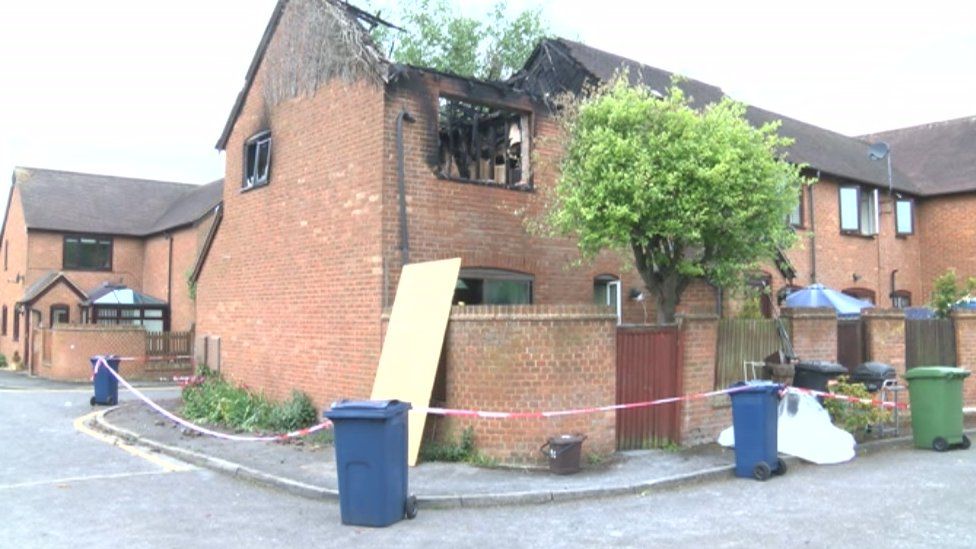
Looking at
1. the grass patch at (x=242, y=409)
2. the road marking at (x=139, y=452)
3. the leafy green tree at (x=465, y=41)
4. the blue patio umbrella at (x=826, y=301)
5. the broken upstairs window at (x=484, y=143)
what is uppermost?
the leafy green tree at (x=465, y=41)

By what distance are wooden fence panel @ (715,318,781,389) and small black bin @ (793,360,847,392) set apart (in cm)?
57

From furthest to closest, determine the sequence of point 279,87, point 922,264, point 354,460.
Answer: point 922,264, point 279,87, point 354,460

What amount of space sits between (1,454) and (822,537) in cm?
1062

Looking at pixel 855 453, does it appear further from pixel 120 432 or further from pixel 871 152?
pixel 871 152

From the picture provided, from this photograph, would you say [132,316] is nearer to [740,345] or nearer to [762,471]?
[740,345]

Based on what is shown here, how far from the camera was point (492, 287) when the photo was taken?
12750 millimetres

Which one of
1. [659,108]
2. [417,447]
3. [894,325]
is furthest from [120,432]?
[894,325]

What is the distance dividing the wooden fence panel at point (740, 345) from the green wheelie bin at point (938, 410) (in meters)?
2.12

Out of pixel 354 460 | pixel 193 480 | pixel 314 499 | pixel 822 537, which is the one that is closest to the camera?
pixel 822 537

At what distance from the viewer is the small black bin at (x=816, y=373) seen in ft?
39.1

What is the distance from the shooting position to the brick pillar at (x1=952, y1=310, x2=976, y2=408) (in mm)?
15719

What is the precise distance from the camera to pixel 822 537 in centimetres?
673

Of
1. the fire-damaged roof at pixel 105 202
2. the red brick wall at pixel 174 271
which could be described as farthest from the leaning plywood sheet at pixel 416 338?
the fire-damaged roof at pixel 105 202

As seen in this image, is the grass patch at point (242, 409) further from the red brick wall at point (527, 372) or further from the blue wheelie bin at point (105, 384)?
the red brick wall at point (527, 372)
